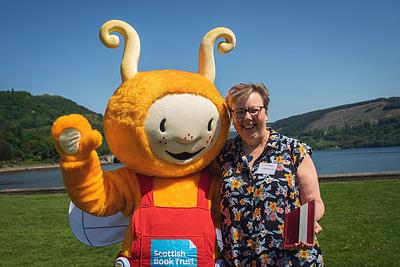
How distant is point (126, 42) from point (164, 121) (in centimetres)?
80

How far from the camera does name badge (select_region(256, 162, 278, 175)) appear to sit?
2.71 m

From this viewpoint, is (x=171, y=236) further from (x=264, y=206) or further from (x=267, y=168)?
(x=267, y=168)

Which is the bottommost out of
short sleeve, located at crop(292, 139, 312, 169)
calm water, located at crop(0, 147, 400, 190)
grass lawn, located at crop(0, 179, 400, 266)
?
calm water, located at crop(0, 147, 400, 190)

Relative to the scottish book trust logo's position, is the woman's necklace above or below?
above

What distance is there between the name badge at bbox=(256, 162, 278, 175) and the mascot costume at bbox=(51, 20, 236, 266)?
0.45 m

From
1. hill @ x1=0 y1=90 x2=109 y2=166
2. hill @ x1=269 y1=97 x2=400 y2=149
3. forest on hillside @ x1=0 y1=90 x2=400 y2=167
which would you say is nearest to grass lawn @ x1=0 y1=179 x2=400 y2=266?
hill @ x1=0 y1=90 x2=109 y2=166

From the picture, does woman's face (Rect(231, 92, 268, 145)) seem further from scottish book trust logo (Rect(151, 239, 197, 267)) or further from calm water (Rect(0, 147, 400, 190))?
calm water (Rect(0, 147, 400, 190))

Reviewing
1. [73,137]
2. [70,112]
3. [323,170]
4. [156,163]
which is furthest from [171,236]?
[70,112]

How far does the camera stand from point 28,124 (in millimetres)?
137625

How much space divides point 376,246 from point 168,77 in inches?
198

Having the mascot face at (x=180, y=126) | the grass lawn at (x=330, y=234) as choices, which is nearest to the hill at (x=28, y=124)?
the grass lawn at (x=330, y=234)

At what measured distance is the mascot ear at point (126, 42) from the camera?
3.14 metres

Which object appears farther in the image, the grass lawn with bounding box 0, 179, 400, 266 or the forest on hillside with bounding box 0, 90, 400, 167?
the forest on hillside with bounding box 0, 90, 400, 167

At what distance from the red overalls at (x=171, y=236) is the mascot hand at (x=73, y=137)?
1.93 feet
